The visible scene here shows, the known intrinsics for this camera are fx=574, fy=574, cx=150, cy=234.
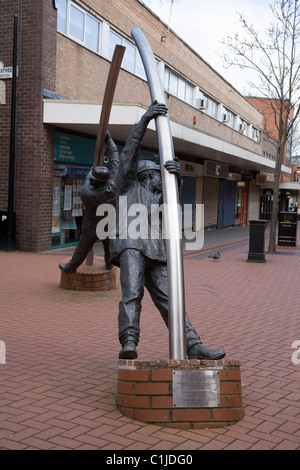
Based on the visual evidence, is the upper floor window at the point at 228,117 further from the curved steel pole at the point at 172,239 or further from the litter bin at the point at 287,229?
the curved steel pole at the point at 172,239

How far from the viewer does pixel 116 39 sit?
17.8 meters

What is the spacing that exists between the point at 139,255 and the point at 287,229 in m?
14.9

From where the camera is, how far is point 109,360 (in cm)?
547

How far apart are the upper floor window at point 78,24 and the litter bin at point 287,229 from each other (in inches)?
309

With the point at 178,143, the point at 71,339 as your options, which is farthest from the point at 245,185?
the point at 71,339

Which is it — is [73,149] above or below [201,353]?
above

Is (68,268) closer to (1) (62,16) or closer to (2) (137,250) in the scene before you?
(2) (137,250)

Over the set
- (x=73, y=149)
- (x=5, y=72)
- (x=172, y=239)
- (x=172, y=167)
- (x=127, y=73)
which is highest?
(x=127, y=73)

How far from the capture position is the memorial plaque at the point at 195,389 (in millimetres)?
3801

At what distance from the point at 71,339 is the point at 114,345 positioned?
1.72 feet

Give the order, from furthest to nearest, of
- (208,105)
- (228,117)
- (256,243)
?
1. (228,117)
2. (208,105)
3. (256,243)

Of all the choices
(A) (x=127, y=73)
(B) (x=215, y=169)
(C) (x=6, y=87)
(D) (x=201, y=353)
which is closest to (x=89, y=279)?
(D) (x=201, y=353)

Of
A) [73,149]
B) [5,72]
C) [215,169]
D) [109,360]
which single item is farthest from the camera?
[215,169]
